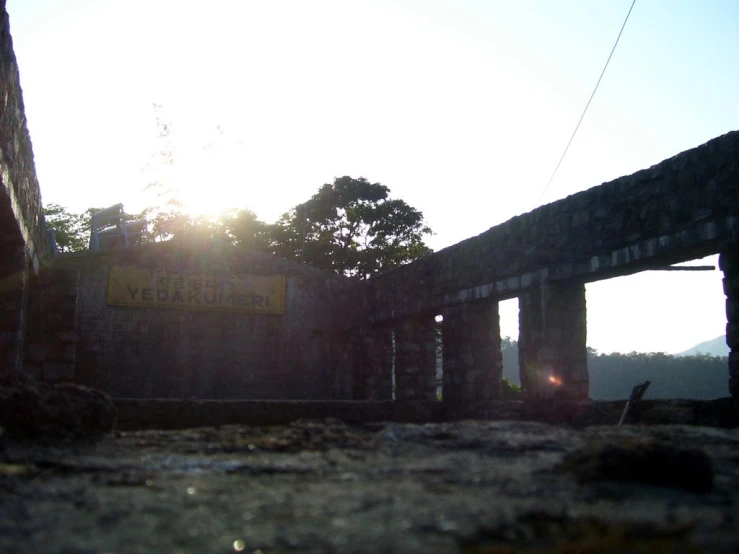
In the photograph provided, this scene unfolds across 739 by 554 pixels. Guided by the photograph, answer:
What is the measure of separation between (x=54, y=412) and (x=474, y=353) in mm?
8424

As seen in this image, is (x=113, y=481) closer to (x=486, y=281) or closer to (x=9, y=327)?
(x=9, y=327)

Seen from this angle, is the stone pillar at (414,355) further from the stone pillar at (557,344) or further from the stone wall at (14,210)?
the stone wall at (14,210)

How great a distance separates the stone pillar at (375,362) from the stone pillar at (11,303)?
25.3 feet

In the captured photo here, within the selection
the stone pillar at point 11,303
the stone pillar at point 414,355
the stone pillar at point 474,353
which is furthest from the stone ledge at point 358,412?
the stone pillar at point 414,355

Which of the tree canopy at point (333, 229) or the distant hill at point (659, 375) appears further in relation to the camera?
the distant hill at point (659, 375)

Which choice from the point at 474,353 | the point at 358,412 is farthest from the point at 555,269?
the point at 358,412

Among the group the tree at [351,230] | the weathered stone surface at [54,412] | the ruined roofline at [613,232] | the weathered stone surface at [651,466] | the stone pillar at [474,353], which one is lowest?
the weathered stone surface at [651,466]

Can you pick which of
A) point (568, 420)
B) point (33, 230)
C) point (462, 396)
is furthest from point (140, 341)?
point (568, 420)

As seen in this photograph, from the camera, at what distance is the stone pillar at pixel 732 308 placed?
273 inches

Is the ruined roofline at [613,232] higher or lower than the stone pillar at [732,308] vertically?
higher

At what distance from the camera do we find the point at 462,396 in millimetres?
11680

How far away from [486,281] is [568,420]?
2.91 metres

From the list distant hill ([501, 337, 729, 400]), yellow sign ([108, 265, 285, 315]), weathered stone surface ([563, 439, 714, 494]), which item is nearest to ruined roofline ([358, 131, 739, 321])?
weathered stone surface ([563, 439, 714, 494])

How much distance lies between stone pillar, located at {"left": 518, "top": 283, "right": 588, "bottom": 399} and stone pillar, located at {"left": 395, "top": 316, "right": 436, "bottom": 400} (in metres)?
4.61
